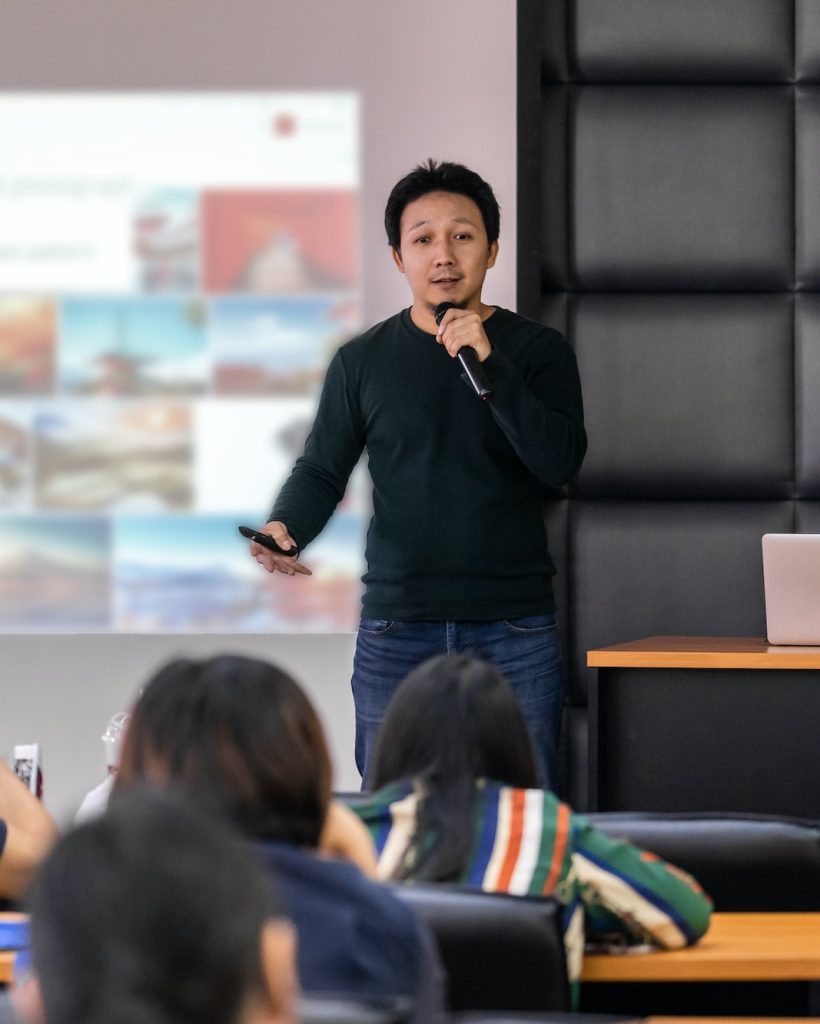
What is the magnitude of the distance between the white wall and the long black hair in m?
2.42

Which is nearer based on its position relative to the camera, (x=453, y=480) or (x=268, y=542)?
(x=268, y=542)

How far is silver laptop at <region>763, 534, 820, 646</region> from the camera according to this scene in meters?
3.14

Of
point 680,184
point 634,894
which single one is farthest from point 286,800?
point 680,184

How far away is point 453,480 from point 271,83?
5.60 feet

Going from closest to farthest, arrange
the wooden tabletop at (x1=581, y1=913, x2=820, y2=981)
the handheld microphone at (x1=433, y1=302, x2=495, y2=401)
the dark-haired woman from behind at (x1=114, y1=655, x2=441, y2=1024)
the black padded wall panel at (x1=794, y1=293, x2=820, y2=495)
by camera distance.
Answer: the dark-haired woman from behind at (x1=114, y1=655, x2=441, y2=1024)
the wooden tabletop at (x1=581, y1=913, x2=820, y2=981)
the handheld microphone at (x1=433, y1=302, x2=495, y2=401)
the black padded wall panel at (x1=794, y1=293, x2=820, y2=495)

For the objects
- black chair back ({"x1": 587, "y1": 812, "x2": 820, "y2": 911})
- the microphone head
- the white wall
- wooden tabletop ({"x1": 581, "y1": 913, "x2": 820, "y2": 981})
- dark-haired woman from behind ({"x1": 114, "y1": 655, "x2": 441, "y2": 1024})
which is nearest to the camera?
dark-haired woman from behind ({"x1": 114, "y1": 655, "x2": 441, "y2": 1024})

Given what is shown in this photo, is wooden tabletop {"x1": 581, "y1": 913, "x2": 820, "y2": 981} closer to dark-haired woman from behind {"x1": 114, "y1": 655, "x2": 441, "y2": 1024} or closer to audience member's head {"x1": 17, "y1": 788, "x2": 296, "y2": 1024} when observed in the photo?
A: dark-haired woman from behind {"x1": 114, "y1": 655, "x2": 441, "y2": 1024}

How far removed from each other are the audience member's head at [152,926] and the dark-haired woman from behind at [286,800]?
1.52 feet

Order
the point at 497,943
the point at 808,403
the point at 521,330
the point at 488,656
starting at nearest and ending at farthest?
1. the point at 497,943
2. the point at 488,656
3. the point at 521,330
4. the point at 808,403

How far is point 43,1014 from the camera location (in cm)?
76

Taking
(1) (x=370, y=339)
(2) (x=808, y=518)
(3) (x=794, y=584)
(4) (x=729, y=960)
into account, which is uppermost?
(1) (x=370, y=339)

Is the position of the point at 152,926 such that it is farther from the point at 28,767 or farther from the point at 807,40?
the point at 807,40

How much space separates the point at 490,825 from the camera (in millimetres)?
1747

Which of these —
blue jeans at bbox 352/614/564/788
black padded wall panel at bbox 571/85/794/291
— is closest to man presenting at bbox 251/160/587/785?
blue jeans at bbox 352/614/564/788
